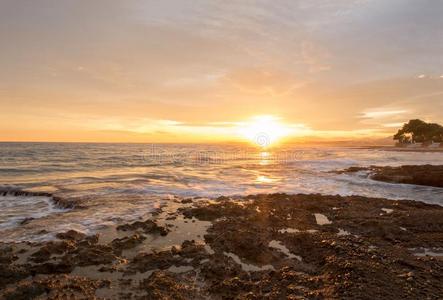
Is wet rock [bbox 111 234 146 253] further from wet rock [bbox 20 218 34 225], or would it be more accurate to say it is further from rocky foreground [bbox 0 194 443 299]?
wet rock [bbox 20 218 34 225]

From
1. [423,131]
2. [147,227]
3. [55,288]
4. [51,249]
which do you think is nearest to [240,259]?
[147,227]

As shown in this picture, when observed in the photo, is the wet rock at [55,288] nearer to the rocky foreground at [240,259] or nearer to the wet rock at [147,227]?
the rocky foreground at [240,259]

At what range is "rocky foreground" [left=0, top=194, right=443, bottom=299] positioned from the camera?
22.0 feet

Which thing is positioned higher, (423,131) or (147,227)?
(423,131)

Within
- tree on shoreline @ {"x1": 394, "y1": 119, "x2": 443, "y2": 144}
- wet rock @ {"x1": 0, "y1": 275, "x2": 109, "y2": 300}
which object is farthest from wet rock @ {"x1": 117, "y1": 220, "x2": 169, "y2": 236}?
tree on shoreline @ {"x1": 394, "y1": 119, "x2": 443, "y2": 144}

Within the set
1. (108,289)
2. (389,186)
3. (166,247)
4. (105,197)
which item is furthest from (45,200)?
(389,186)

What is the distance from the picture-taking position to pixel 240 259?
873cm

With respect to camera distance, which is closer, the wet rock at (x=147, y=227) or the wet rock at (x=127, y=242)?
the wet rock at (x=127, y=242)

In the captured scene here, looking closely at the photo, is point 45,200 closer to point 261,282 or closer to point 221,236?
point 221,236

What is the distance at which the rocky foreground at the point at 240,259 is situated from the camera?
264 inches

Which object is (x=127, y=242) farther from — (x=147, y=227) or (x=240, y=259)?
(x=240, y=259)

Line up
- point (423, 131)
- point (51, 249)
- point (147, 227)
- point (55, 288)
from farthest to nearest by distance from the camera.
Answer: point (423, 131) < point (147, 227) < point (51, 249) < point (55, 288)

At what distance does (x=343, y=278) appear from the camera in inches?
276

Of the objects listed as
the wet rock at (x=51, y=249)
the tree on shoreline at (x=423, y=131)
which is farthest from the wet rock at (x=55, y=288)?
the tree on shoreline at (x=423, y=131)
